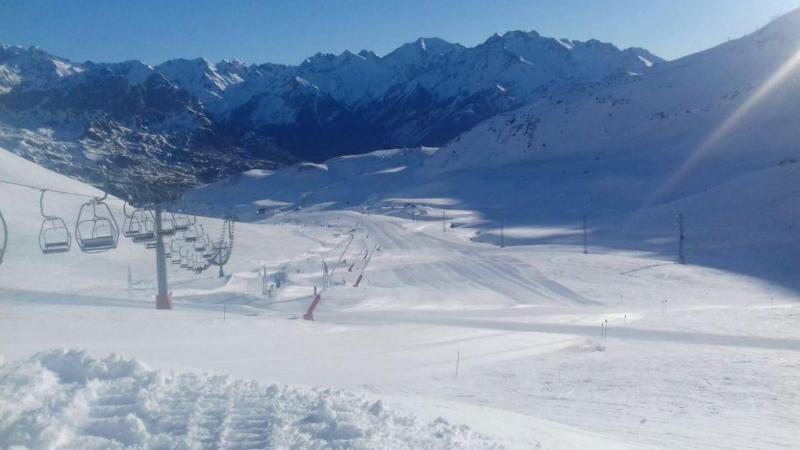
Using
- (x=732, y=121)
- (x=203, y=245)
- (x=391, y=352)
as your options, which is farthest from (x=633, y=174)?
(x=391, y=352)

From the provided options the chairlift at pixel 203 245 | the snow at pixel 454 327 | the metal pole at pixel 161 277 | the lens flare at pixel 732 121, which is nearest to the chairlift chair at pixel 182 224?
the metal pole at pixel 161 277

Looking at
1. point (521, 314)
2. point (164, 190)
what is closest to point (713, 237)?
point (521, 314)

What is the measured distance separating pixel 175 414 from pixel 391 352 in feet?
36.3

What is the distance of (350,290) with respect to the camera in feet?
115

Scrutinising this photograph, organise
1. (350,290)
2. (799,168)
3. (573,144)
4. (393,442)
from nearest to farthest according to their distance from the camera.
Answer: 1. (393,442)
2. (350,290)
3. (799,168)
4. (573,144)

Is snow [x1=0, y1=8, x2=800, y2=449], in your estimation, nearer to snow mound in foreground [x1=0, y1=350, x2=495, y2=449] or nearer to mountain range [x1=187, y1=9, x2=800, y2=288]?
snow mound in foreground [x1=0, y1=350, x2=495, y2=449]

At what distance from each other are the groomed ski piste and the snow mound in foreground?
0.03 metres

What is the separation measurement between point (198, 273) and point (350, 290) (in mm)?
10354

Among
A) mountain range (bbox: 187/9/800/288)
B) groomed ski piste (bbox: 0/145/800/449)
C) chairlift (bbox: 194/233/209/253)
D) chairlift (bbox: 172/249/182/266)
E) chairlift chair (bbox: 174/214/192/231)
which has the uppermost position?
mountain range (bbox: 187/9/800/288)

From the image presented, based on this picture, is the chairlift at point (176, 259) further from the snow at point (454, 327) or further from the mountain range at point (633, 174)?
the mountain range at point (633, 174)

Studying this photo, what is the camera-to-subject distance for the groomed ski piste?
25.2 feet

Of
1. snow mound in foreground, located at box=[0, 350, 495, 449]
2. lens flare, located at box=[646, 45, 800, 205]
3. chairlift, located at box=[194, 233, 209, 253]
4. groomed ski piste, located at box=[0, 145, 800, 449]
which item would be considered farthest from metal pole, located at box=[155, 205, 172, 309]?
lens flare, located at box=[646, 45, 800, 205]

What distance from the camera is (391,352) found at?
1842 cm

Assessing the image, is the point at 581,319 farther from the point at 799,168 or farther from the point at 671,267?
the point at 799,168
